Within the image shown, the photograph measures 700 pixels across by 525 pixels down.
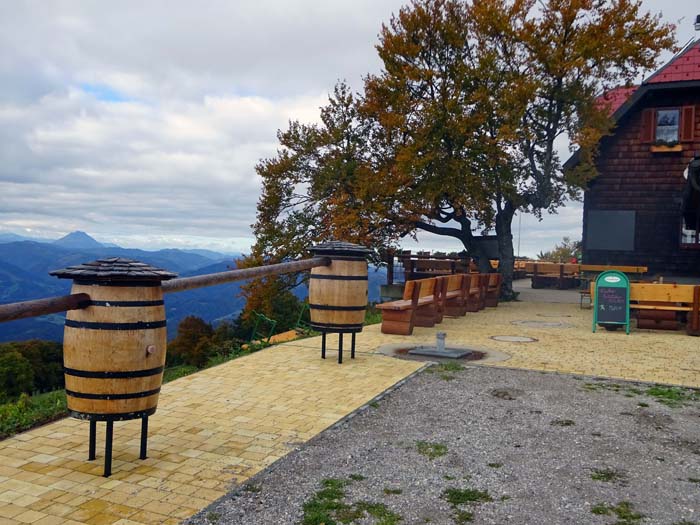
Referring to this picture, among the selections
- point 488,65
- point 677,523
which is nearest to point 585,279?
point 488,65

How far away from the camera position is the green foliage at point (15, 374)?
908 inches

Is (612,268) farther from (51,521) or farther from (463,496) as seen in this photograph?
(51,521)

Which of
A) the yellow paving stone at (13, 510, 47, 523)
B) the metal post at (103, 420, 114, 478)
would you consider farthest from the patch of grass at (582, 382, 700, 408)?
the yellow paving stone at (13, 510, 47, 523)

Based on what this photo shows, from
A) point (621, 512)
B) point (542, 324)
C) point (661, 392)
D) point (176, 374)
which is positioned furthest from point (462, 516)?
point (542, 324)

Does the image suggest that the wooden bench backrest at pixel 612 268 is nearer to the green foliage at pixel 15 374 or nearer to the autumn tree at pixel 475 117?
the autumn tree at pixel 475 117

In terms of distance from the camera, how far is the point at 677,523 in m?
3.49

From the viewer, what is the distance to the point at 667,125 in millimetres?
20750

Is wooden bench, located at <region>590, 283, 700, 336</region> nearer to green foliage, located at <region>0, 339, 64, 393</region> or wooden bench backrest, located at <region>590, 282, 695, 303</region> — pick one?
wooden bench backrest, located at <region>590, 282, 695, 303</region>

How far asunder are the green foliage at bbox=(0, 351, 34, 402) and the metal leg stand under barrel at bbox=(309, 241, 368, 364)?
64.8ft

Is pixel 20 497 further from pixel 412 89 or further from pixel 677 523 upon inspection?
pixel 412 89

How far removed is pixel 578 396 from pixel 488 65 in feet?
45.1

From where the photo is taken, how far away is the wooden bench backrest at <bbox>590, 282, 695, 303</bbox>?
11.9m

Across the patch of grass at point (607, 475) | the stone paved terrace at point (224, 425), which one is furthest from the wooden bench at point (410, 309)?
the patch of grass at point (607, 475)

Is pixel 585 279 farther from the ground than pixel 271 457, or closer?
farther from the ground
